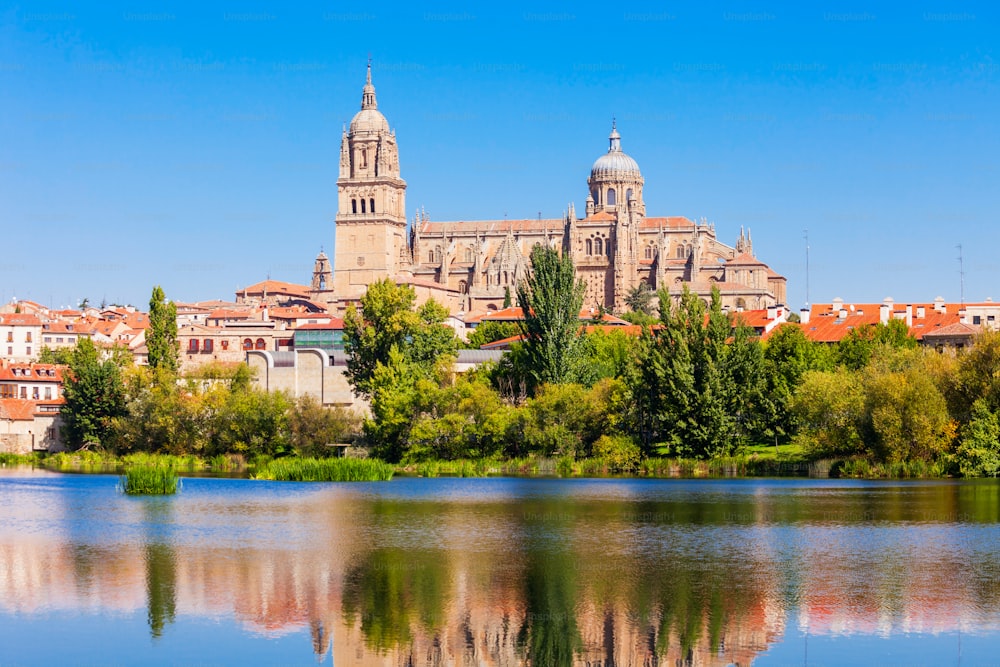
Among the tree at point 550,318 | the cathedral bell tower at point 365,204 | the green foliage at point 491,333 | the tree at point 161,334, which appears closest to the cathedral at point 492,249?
the cathedral bell tower at point 365,204

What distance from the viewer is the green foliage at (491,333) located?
3526 inches

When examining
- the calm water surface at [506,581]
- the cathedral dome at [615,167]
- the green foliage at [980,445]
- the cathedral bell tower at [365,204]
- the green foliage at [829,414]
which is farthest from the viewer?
the cathedral dome at [615,167]

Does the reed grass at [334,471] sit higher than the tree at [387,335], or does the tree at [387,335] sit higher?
the tree at [387,335]

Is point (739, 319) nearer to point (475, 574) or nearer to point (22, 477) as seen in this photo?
point (22, 477)

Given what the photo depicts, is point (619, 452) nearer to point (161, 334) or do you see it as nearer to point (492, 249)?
point (161, 334)

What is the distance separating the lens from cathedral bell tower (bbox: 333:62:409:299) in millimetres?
129750

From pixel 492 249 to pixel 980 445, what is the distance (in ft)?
313

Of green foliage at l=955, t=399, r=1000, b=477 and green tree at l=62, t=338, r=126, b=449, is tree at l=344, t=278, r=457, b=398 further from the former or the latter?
green foliage at l=955, t=399, r=1000, b=477

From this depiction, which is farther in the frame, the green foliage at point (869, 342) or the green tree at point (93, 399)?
the green tree at point (93, 399)

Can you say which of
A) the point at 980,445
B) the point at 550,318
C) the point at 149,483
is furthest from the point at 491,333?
the point at 149,483

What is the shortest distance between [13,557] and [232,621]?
832 cm

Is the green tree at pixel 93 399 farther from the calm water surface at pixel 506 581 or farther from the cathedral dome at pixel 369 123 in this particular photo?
the cathedral dome at pixel 369 123

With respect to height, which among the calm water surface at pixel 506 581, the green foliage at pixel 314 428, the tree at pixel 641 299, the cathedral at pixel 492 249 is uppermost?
the cathedral at pixel 492 249

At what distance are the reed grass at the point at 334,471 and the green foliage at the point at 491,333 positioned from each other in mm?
39527
